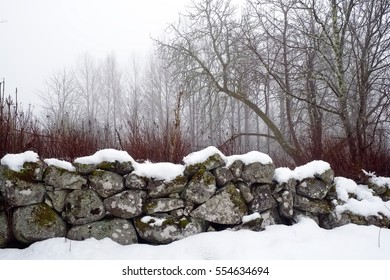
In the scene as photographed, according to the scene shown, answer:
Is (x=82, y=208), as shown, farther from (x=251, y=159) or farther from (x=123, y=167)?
(x=251, y=159)

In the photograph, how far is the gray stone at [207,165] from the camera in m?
2.83

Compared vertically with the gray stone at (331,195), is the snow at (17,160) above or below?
above

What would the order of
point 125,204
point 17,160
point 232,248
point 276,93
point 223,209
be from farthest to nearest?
1. point 276,93
2. point 223,209
3. point 125,204
4. point 17,160
5. point 232,248

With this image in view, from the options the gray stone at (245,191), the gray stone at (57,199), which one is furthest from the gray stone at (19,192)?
the gray stone at (245,191)

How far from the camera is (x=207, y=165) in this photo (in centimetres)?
284

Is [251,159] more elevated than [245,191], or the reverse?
[251,159]

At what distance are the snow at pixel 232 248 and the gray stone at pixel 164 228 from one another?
0.32 ft

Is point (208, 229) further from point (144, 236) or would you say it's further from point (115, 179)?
point (115, 179)

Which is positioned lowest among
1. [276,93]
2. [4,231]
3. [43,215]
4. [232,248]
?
[232,248]

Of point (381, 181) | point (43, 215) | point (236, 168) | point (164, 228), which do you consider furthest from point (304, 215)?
point (43, 215)

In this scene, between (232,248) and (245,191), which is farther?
(245,191)

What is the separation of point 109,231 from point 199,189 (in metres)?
1.00

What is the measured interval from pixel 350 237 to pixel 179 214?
5.87ft

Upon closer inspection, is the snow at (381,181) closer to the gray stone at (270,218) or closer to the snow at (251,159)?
the gray stone at (270,218)
